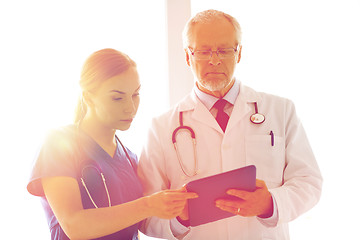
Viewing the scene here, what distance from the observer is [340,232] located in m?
2.19

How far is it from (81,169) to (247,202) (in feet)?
1.90

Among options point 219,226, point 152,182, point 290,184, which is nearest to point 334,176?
point 290,184

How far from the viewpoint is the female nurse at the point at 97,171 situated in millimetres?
1005

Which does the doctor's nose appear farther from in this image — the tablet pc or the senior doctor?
the tablet pc

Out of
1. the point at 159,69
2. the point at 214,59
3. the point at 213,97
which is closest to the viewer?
the point at 214,59

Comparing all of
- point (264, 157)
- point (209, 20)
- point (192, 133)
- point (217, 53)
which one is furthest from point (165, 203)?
point (209, 20)

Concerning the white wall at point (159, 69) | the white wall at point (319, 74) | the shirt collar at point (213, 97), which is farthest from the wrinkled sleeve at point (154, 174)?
the white wall at point (319, 74)

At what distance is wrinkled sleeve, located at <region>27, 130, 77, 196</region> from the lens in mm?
1019

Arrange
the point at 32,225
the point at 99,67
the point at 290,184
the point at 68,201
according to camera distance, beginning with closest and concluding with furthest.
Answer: the point at 68,201 < the point at 99,67 < the point at 290,184 < the point at 32,225

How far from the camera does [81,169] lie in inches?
42.1

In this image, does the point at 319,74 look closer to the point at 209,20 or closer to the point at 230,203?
the point at 209,20

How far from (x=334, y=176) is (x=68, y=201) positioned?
182 centimetres

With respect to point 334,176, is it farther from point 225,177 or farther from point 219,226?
point 225,177

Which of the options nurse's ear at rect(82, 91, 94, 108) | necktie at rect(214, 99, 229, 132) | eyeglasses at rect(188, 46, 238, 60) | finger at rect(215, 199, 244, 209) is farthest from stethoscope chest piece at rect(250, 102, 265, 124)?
nurse's ear at rect(82, 91, 94, 108)
